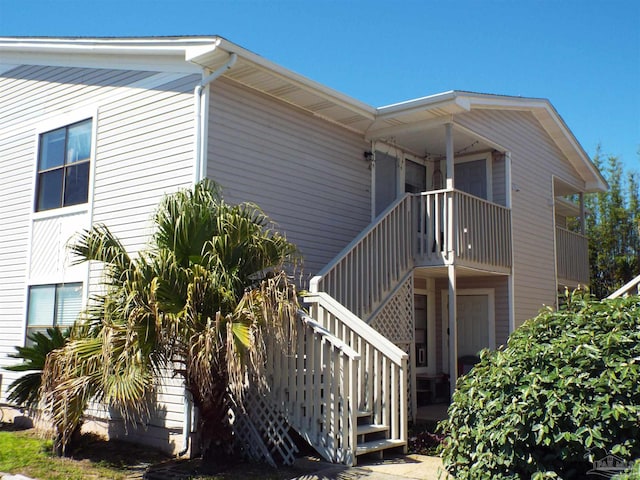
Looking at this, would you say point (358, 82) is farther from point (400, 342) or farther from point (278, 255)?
point (278, 255)

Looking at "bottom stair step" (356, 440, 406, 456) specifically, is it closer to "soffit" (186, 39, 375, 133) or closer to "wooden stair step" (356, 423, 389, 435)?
"wooden stair step" (356, 423, 389, 435)

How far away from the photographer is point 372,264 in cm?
1060

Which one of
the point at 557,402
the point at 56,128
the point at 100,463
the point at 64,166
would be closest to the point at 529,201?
the point at 64,166

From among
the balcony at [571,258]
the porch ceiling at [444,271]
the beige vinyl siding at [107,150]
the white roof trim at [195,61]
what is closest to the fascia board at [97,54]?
the white roof trim at [195,61]

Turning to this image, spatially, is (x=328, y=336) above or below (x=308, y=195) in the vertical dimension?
below

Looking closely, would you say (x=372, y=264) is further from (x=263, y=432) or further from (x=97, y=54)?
(x=97, y=54)

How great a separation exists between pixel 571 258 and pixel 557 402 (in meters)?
13.9

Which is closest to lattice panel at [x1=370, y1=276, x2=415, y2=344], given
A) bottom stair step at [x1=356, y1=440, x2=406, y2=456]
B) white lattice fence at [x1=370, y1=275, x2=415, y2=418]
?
white lattice fence at [x1=370, y1=275, x2=415, y2=418]

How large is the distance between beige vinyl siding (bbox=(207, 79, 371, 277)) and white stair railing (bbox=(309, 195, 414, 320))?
3.68ft

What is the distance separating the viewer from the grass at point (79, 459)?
7.73 metres

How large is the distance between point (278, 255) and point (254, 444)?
2359 mm

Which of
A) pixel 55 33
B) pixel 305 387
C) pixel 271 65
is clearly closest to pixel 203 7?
pixel 271 65

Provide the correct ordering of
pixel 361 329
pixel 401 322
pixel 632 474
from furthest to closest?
1. pixel 401 322
2. pixel 361 329
3. pixel 632 474

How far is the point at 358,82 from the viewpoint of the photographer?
16141 mm
